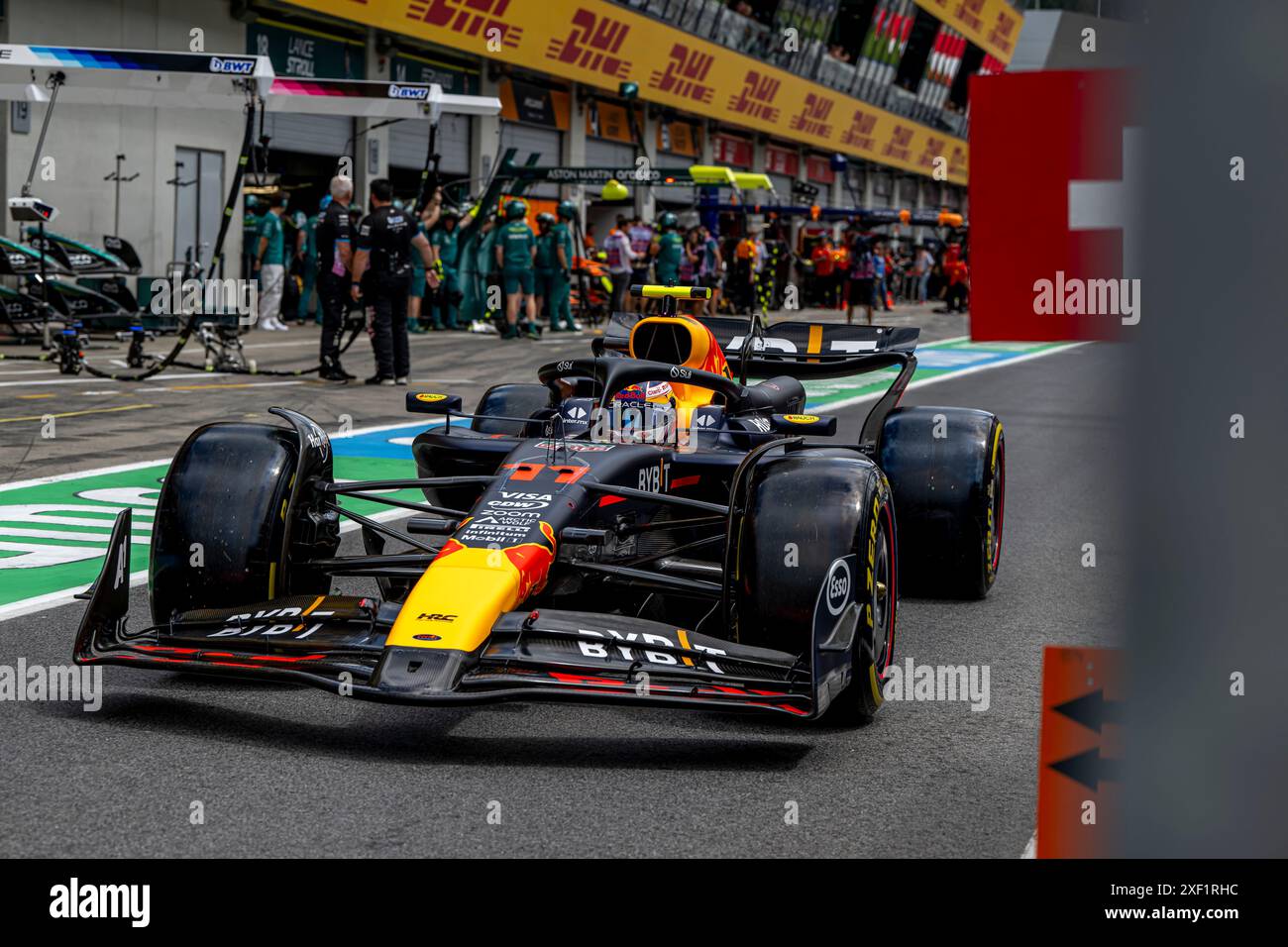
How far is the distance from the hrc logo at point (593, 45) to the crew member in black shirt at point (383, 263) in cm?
1799

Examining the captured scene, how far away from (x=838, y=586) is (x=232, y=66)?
11002mm

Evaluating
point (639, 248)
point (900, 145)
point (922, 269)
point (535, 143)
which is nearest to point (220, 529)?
point (639, 248)

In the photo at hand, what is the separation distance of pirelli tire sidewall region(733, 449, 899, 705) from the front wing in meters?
0.09

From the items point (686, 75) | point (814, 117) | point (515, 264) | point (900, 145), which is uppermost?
point (900, 145)

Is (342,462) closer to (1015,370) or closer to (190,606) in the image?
(190,606)

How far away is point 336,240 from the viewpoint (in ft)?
52.5

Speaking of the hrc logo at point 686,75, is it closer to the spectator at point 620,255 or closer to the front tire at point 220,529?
the spectator at point 620,255

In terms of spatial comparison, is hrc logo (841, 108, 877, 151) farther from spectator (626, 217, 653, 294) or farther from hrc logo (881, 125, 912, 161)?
spectator (626, 217, 653, 294)

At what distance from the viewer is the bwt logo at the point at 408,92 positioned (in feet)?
52.4

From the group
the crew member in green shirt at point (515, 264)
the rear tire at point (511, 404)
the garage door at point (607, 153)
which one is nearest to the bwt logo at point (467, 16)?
the crew member in green shirt at point (515, 264)

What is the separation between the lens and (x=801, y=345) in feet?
27.4

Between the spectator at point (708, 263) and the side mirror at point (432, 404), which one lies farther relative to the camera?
the spectator at point (708, 263)

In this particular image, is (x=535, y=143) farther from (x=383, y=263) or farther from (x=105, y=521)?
(x=105, y=521)

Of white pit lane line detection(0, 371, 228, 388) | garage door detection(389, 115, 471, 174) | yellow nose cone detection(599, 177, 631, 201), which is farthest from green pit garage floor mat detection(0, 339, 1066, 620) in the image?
garage door detection(389, 115, 471, 174)
